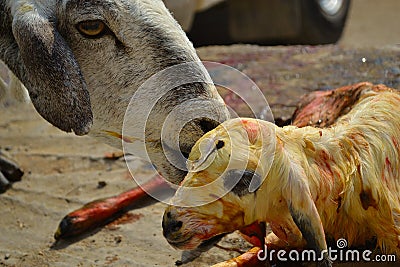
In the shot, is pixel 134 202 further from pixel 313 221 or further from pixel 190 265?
pixel 313 221

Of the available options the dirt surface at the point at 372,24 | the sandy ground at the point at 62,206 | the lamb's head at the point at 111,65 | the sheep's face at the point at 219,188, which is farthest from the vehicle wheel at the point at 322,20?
the sheep's face at the point at 219,188

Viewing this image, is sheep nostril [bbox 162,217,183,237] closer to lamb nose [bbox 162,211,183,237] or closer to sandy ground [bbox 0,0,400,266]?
lamb nose [bbox 162,211,183,237]

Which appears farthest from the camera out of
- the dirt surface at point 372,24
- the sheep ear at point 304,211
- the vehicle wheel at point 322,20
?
the dirt surface at point 372,24

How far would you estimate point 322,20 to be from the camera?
29.0ft

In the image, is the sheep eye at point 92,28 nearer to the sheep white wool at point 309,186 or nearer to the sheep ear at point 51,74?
the sheep ear at point 51,74

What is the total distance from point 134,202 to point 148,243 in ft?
1.43

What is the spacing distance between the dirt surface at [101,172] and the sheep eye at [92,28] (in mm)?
911

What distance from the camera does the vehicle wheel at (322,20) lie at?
8.63 meters

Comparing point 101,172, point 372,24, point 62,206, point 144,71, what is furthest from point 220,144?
point 372,24

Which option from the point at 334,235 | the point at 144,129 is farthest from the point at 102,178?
the point at 334,235

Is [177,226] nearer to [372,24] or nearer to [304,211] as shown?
[304,211]

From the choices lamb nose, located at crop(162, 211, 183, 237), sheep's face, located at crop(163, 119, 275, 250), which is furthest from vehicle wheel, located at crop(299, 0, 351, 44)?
lamb nose, located at crop(162, 211, 183, 237)

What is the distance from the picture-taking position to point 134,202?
3.68 metres

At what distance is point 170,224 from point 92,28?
1047 millimetres
